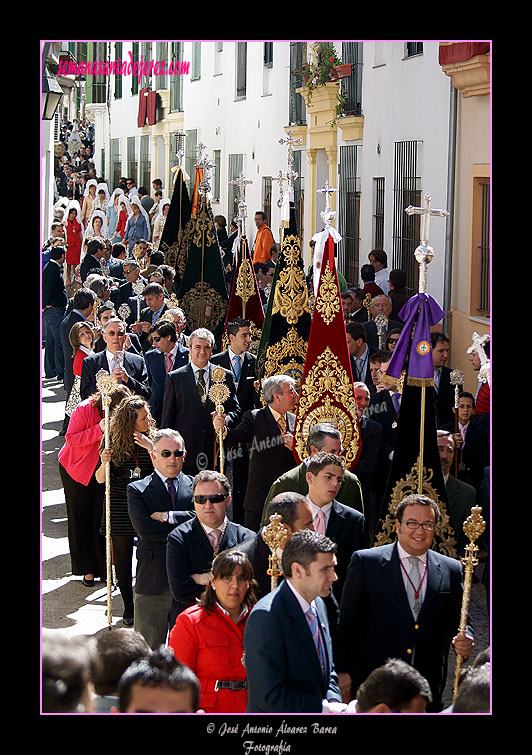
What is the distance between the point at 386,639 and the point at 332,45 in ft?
46.3

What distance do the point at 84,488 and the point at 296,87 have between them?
1367 centimetres

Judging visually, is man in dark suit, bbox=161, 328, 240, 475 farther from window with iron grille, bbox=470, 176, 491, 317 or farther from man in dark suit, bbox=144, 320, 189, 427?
window with iron grille, bbox=470, 176, 491, 317

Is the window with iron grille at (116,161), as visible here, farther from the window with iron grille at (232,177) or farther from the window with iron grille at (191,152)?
the window with iron grille at (232,177)

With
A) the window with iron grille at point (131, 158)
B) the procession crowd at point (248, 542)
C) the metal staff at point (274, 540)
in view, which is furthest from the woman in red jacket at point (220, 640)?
the window with iron grille at point (131, 158)

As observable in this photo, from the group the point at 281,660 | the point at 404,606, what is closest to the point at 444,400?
the point at 404,606

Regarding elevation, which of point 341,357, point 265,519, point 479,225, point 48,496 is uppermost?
point 479,225

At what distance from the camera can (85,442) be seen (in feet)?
28.0

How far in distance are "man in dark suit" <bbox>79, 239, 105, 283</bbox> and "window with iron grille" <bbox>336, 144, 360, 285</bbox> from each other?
140 inches

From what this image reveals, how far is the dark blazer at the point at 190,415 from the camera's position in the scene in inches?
360

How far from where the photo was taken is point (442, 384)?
9328 millimetres

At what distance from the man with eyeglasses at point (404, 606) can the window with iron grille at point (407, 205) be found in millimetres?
9387

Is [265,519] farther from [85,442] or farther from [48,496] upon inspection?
[48,496]

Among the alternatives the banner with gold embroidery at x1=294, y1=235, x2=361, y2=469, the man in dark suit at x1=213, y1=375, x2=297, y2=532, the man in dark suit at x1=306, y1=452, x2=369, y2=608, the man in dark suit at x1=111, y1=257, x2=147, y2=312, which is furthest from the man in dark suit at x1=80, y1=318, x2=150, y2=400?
the man in dark suit at x1=111, y1=257, x2=147, y2=312

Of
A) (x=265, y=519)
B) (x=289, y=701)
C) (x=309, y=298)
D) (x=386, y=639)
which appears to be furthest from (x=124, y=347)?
(x=289, y=701)
